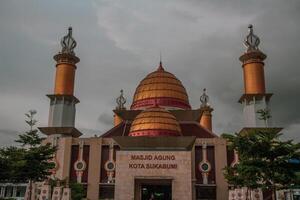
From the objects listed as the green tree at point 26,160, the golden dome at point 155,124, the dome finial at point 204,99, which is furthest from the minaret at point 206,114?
the green tree at point 26,160

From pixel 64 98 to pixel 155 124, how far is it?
37.3 feet

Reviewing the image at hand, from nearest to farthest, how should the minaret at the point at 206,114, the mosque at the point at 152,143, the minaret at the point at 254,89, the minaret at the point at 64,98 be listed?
1. the mosque at the point at 152,143
2. the minaret at the point at 64,98
3. the minaret at the point at 254,89
4. the minaret at the point at 206,114

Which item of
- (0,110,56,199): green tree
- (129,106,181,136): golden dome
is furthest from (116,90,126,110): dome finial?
(0,110,56,199): green tree

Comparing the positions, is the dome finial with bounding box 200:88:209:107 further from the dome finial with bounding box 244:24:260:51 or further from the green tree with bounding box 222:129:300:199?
the green tree with bounding box 222:129:300:199

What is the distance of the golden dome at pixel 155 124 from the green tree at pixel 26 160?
1123cm

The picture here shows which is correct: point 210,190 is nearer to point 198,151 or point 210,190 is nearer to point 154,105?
point 198,151

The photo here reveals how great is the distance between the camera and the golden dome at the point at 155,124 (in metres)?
35.5

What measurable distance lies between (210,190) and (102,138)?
11.7 metres

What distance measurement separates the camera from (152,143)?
99.7 feet

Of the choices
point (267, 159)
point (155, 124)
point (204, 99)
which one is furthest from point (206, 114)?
point (267, 159)

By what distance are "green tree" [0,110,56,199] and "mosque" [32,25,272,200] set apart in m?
6.25

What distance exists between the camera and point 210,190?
35.2m

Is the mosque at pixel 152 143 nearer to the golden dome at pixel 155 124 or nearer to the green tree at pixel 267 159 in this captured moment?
the golden dome at pixel 155 124

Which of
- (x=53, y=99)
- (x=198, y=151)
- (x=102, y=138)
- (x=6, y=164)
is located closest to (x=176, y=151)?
(x=198, y=151)
